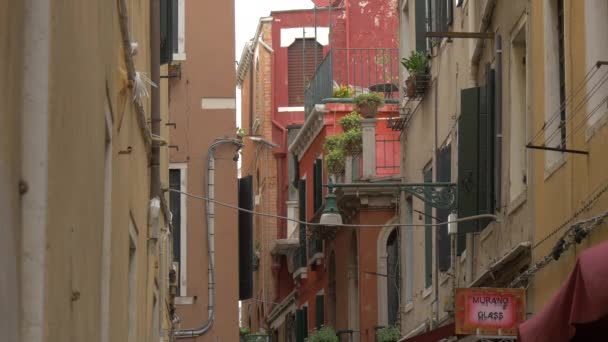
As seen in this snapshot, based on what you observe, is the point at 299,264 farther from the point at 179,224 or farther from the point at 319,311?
the point at 179,224

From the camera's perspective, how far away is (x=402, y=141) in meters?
26.6

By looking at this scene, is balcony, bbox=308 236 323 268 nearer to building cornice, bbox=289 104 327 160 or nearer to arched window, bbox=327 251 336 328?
arched window, bbox=327 251 336 328

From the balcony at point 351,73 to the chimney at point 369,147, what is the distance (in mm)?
6176

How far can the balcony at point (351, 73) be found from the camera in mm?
36909

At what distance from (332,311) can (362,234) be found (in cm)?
452

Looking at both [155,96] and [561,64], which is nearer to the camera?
[561,64]

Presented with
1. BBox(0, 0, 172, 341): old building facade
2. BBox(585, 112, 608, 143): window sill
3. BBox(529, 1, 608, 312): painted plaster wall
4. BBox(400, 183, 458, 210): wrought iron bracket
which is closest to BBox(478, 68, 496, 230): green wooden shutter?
BBox(400, 183, 458, 210): wrought iron bracket

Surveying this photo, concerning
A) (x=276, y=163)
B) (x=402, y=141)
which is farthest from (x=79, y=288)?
(x=276, y=163)

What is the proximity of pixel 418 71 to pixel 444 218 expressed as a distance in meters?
2.98

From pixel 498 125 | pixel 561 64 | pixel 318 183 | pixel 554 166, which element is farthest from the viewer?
pixel 318 183

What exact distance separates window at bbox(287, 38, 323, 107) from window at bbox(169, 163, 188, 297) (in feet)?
69.8

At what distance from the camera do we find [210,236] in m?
27.9

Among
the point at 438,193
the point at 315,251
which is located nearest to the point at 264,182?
the point at 315,251

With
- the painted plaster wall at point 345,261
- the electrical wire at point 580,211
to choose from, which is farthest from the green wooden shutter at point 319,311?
the electrical wire at point 580,211
